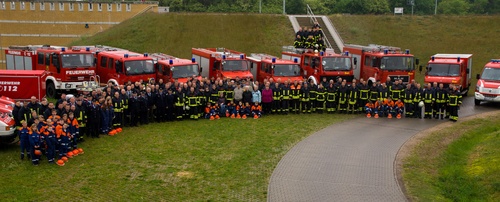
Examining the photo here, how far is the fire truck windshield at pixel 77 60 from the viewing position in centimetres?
2311

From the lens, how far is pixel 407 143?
16844 millimetres

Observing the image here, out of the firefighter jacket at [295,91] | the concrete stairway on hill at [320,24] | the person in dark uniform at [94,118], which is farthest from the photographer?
the concrete stairway on hill at [320,24]

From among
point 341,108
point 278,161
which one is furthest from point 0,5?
point 278,161

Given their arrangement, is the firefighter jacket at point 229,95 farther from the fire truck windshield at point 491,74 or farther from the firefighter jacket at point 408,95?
the fire truck windshield at point 491,74

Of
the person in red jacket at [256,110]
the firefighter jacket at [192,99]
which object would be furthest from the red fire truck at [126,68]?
the person in red jacket at [256,110]

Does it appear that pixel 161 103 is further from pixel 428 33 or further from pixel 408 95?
pixel 428 33

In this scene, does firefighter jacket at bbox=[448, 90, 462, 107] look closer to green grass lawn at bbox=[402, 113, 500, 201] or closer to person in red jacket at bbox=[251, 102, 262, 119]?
green grass lawn at bbox=[402, 113, 500, 201]

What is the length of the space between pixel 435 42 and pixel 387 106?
24337mm

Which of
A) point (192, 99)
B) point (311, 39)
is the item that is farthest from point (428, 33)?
point (192, 99)

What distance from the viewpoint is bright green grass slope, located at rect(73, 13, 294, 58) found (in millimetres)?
42750

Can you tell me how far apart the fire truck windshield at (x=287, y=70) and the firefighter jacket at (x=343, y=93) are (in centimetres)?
272

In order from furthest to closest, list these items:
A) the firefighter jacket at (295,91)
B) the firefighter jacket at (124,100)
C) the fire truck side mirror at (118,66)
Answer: the fire truck side mirror at (118,66) → the firefighter jacket at (295,91) → the firefighter jacket at (124,100)

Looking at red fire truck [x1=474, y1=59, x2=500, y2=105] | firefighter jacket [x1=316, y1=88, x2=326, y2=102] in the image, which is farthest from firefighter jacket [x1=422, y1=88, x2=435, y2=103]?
red fire truck [x1=474, y1=59, x2=500, y2=105]

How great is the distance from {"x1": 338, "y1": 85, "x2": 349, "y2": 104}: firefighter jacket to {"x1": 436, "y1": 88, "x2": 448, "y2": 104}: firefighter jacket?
360 centimetres
